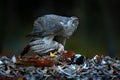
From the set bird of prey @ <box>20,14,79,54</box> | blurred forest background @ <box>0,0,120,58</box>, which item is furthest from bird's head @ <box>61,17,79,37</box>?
blurred forest background @ <box>0,0,120,58</box>

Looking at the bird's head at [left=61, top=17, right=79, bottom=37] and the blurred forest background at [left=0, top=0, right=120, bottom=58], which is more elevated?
the blurred forest background at [left=0, top=0, right=120, bottom=58]

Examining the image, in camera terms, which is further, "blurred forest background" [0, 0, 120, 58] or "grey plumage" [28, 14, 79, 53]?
"blurred forest background" [0, 0, 120, 58]

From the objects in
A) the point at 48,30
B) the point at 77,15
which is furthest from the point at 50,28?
the point at 77,15

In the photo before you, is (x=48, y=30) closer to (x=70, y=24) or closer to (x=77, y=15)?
(x=70, y=24)

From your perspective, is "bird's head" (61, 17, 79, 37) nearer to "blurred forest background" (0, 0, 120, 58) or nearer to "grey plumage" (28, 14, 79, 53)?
"grey plumage" (28, 14, 79, 53)

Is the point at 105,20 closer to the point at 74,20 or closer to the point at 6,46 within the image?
the point at 6,46

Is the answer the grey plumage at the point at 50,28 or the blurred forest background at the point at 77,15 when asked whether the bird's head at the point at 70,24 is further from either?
the blurred forest background at the point at 77,15
